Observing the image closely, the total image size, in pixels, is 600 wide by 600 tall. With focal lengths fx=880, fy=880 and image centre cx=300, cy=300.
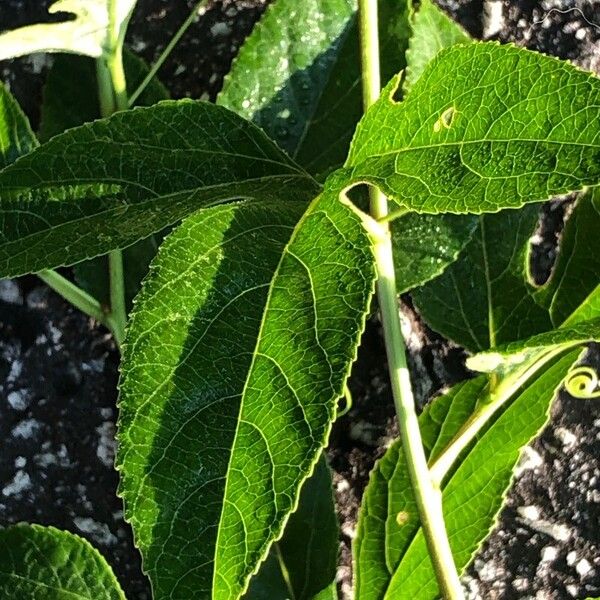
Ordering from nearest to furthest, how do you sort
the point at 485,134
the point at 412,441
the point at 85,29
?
the point at 485,134
the point at 412,441
the point at 85,29

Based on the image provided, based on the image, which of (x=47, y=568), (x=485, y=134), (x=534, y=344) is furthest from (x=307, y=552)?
(x=485, y=134)

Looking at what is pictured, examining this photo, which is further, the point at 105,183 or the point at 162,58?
the point at 162,58

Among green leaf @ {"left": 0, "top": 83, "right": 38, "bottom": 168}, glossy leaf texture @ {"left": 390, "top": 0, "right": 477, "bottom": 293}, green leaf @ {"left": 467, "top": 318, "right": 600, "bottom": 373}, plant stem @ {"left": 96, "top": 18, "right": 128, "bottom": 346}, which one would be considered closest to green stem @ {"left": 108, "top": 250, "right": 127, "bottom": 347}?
plant stem @ {"left": 96, "top": 18, "right": 128, "bottom": 346}

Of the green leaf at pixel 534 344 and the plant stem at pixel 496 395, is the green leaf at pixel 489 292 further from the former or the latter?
the green leaf at pixel 534 344

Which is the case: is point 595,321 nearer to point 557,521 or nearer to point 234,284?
point 234,284

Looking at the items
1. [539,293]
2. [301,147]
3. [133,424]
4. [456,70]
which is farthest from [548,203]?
[133,424]

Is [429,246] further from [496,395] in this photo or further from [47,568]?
[47,568]

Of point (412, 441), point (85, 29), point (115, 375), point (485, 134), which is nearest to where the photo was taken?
point (485, 134)
